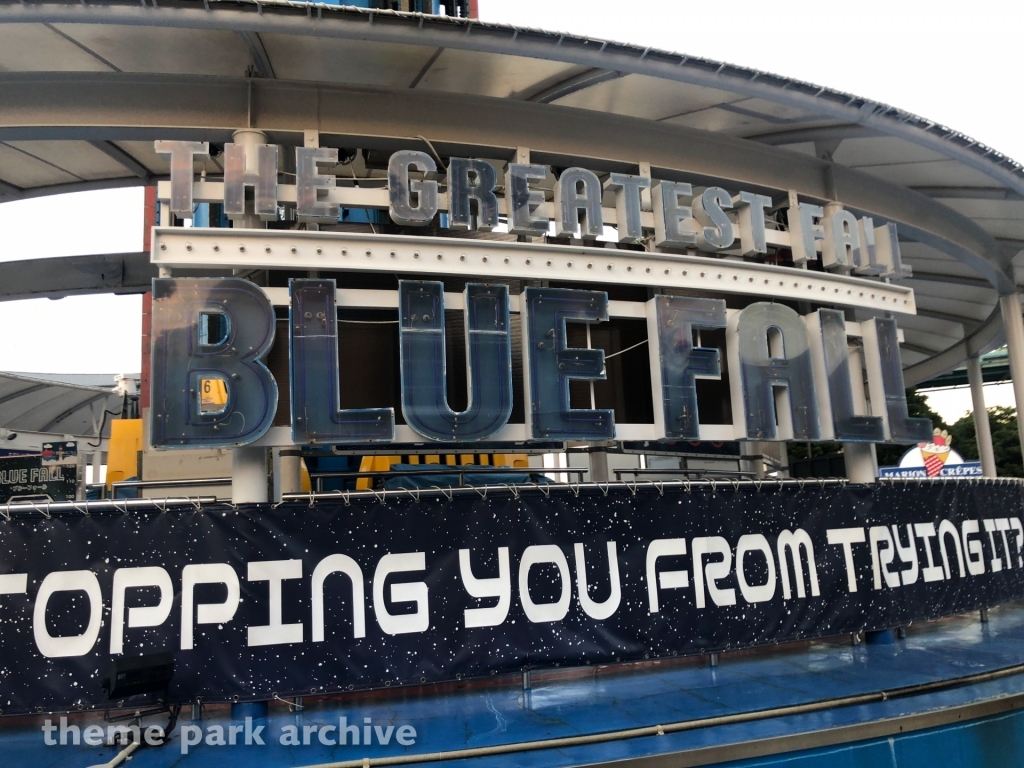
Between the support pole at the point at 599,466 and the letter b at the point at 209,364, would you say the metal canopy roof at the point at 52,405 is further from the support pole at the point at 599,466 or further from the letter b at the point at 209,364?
the letter b at the point at 209,364

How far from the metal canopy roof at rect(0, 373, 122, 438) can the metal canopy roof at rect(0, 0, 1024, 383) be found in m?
23.0

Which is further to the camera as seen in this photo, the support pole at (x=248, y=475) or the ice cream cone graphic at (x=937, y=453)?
the ice cream cone graphic at (x=937, y=453)

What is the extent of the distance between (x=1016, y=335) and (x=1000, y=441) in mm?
27223

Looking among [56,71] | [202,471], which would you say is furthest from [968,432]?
[56,71]

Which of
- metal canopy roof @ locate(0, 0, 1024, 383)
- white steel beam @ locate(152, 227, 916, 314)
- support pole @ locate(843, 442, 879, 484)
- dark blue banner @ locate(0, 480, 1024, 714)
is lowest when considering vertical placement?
dark blue banner @ locate(0, 480, 1024, 714)

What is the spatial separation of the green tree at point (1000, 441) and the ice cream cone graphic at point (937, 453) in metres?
1.39

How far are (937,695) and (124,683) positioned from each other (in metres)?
7.59

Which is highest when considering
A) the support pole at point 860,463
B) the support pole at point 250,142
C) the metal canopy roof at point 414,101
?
the metal canopy roof at point 414,101

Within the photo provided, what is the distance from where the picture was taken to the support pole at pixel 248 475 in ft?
27.8

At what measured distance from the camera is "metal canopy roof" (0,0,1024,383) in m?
8.65

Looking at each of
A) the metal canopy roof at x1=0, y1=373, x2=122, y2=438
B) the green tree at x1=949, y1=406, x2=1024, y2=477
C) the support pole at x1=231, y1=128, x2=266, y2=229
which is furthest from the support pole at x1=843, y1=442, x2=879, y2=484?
the green tree at x1=949, y1=406, x2=1024, y2=477

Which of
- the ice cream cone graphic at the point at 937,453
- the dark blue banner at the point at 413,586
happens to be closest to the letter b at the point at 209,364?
the dark blue banner at the point at 413,586

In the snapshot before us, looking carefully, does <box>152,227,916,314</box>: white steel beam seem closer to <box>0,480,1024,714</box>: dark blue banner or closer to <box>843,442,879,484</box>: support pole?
<box>843,442,879,484</box>: support pole

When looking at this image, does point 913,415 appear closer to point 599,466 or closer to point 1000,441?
point 1000,441
